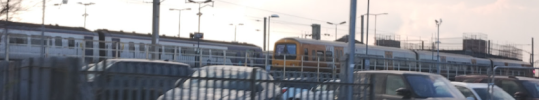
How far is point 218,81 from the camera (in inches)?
217

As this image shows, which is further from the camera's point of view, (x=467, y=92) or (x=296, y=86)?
(x=467, y=92)

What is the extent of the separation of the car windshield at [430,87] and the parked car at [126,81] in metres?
6.21

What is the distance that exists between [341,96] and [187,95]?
238 centimetres

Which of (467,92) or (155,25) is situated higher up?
(155,25)

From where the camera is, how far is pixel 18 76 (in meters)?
4.56

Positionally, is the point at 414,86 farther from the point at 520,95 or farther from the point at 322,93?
the point at 520,95

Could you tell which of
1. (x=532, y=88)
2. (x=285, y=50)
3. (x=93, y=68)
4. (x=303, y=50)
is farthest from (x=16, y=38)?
(x=93, y=68)

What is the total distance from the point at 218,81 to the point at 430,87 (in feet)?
20.1

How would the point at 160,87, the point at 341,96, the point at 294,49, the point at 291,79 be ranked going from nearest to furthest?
the point at 160,87 < the point at 291,79 < the point at 341,96 < the point at 294,49

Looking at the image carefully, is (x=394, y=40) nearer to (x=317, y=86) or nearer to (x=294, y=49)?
(x=294, y=49)

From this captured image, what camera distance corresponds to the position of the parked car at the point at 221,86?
529 centimetres

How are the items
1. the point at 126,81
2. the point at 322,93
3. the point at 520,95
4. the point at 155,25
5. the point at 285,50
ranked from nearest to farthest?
1. the point at 126,81
2. the point at 322,93
3. the point at 520,95
4. the point at 155,25
5. the point at 285,50

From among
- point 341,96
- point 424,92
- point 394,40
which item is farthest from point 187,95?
point 394,40

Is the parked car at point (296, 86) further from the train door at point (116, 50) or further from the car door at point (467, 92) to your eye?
the train door at point (116, 50)
